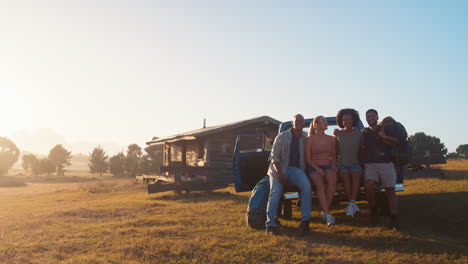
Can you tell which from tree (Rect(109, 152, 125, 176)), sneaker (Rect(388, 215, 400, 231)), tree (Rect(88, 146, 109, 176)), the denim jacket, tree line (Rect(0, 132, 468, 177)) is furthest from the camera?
tree (Rect(88, 146, 109, 176))

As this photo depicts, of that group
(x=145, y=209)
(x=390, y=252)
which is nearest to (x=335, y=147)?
(x=390, y=252)

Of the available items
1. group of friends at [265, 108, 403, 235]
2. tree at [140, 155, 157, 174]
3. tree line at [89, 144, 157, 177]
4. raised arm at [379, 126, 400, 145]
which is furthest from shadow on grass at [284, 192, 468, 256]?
tree line at [89, 144, 157, 177]

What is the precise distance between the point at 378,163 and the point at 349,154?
498mm

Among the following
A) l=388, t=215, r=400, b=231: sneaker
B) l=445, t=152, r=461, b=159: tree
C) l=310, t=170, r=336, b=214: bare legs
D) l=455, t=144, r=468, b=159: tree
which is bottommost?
l=388, t=215, r=400, b=231: sneaker

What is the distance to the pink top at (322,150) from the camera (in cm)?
628

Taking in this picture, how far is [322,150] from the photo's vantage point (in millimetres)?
6289

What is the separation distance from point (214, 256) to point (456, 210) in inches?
222

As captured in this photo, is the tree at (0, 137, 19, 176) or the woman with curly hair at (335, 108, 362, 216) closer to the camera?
the woman with curly hair at (335, 108, 362, 216)

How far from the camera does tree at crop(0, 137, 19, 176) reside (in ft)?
196

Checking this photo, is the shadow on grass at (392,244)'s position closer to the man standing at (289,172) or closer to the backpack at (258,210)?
the man standing at (289,172)

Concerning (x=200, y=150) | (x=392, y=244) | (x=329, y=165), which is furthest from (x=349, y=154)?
(x=200, y=150)

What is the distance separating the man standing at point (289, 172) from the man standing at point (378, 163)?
1.10 metres

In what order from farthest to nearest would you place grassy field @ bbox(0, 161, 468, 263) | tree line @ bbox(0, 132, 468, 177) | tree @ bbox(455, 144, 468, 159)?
tree line @ bbox(0, 132, 468, 177) < tree @ bbox(455, 144, 468, 159) < grassy field @ bbox(0, 161, 468, 263)

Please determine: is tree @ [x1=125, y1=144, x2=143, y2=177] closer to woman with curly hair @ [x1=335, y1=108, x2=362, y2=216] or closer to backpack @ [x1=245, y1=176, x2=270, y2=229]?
backpack @ [x1=245, y1=176, x2=270, y2=229]
